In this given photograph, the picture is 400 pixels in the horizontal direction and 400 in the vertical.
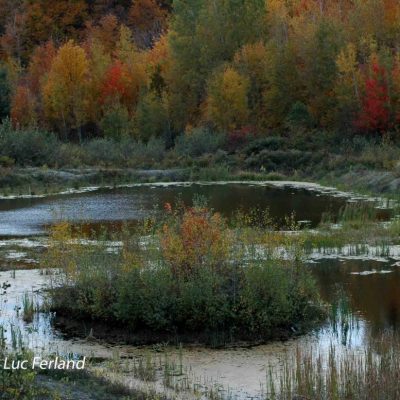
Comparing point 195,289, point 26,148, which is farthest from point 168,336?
point 26,148

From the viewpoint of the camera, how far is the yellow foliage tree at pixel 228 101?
58.9m

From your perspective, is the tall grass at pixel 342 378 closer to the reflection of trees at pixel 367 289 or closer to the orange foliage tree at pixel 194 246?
the reflection of trees at pixel 367 289

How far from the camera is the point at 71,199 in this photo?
37656 mm

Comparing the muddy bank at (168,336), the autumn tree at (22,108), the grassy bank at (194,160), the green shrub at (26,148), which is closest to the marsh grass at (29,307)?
the muddy bank at (168,336)

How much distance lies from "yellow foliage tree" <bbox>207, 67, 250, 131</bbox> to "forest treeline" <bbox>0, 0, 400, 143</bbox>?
0.07m

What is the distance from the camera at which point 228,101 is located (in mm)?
59125

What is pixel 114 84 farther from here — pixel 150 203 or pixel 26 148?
pixel 150 203

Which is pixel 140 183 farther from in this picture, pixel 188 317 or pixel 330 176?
pixel 188 317

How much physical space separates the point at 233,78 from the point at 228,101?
1.67 meters

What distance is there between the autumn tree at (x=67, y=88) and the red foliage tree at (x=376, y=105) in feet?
78.3

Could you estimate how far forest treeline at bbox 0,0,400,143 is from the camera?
54781mm

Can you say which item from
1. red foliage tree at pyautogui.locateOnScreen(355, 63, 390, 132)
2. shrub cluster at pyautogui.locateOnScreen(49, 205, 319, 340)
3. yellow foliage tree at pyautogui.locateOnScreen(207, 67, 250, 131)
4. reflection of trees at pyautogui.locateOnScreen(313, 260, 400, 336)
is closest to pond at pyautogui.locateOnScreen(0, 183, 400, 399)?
reflection of trees at pyautogui.locateOnScreen(313, 260, 400, 336)

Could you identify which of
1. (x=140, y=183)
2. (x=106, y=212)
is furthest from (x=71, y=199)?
(x=140, y=183)

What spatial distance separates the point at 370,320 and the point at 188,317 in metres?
3.40
